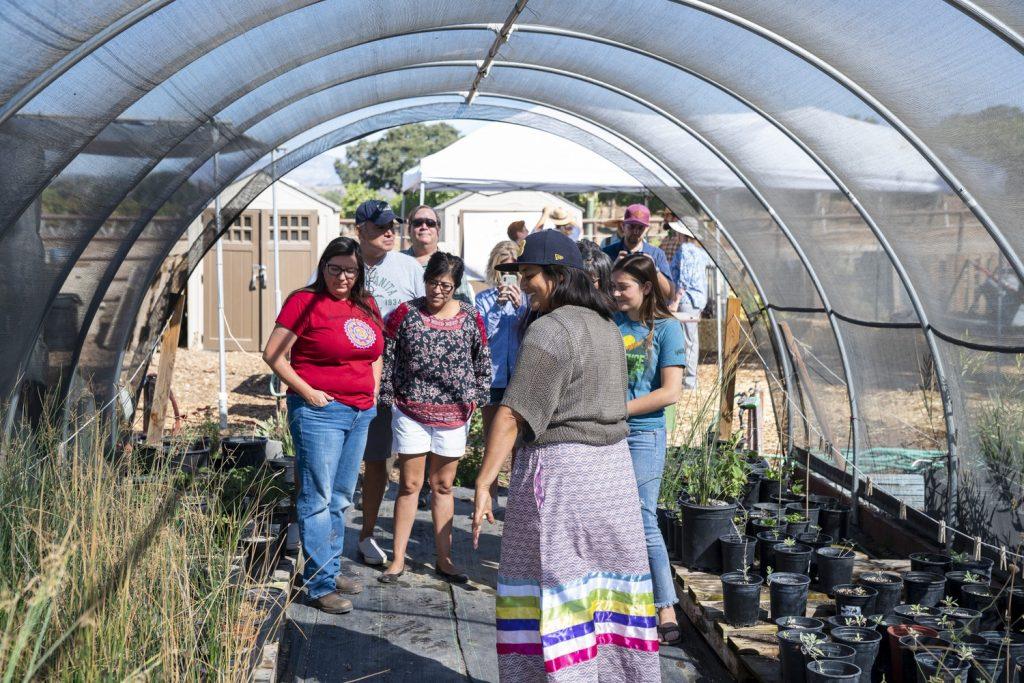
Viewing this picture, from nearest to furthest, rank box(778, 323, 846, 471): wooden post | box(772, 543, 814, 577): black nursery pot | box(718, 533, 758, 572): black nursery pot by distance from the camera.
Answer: box(772, 543, 814, 577): black nursery pot
box(718, 533, 758, 572): black nursery pot
box(778, 323, 846, 471): wooden post

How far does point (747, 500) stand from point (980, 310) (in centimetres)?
240

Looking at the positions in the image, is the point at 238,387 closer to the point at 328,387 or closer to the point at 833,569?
the point at 328,387

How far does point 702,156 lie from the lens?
7.94 meters

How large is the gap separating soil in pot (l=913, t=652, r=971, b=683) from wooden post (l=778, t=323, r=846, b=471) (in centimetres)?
340

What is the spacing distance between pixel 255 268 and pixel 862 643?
14.7 meters

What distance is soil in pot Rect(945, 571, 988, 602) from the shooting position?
454 centimetres

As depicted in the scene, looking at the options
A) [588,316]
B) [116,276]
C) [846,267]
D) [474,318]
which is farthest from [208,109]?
[846,267]

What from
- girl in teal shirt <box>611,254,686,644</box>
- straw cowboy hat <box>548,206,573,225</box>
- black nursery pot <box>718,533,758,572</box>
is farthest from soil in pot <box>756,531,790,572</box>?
straw cowboy hat <box>548,206,573,225</box>

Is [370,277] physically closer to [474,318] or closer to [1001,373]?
[474,318]

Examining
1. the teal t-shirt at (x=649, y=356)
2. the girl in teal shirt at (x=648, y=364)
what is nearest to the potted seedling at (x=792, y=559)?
the girl in teal shirt at (x=648, y=364)

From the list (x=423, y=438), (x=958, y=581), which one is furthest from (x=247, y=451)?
(x=958, y=581)

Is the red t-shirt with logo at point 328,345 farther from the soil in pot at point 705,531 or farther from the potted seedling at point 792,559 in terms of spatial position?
the potted seedling at point 792,559

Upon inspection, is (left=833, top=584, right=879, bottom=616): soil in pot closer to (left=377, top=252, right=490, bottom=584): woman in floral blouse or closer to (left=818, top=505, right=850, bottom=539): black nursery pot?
(left=818, top=505, right=850, bottom=539): black nursery pot

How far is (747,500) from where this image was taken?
688cm
